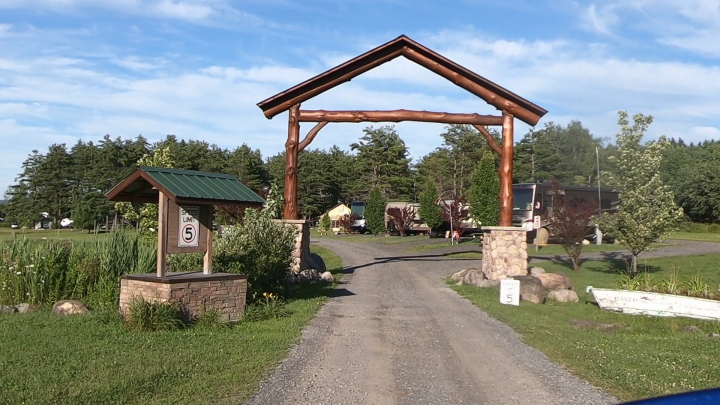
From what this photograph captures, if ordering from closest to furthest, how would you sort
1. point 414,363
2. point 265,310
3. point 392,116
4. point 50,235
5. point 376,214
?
point 414,363 < point 265,310 < point 392,116 < point 50,235 < point 376,214

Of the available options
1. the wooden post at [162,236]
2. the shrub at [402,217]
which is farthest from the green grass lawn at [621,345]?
the shrub at [402,217]

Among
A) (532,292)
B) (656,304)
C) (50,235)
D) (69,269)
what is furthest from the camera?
(50,235)

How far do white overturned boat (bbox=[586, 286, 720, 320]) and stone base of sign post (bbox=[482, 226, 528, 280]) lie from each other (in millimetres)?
4088

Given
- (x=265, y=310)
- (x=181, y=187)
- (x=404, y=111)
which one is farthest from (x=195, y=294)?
(x=404, y=111)

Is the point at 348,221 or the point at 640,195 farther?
the point at 348,221

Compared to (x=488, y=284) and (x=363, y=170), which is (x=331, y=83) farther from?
(x=363, y=170)

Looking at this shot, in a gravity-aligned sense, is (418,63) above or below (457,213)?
above

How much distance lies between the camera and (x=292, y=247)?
15.4 meters

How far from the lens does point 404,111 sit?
1997 cm

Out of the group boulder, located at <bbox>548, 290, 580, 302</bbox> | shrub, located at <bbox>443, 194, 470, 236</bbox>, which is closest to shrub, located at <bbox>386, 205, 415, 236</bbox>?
shrub, located at <bbox>443, 194, 470, 236</bbox>

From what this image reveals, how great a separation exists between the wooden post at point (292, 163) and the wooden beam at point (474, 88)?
3.73 meters

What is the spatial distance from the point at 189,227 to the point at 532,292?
7.76 meters

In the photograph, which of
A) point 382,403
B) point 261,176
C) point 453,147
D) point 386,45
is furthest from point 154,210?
point 261,176

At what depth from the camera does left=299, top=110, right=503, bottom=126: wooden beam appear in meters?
19.8
